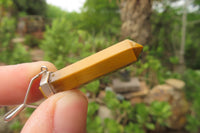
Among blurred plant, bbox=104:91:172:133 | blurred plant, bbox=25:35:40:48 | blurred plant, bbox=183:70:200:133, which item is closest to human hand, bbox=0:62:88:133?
blurred plant, bbox=104:91:172:133

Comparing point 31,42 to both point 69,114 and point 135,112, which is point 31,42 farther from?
point 69,114

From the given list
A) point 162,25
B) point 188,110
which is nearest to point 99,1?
point 162,25

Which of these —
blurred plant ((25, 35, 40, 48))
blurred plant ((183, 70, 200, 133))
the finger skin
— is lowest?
blurred plant ((183, 70, 200, 133))

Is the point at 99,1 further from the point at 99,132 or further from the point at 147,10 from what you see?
the point at 99,132

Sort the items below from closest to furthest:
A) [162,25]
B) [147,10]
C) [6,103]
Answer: [6,103] < [147,10] < [162,25]

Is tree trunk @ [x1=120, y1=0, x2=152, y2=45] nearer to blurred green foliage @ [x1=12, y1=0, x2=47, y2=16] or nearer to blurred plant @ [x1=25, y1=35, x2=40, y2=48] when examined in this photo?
blurred plant @ [x1=25, y1=35, x2=40, y2=48]

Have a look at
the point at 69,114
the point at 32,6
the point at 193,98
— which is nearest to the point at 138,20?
the point at 69,114

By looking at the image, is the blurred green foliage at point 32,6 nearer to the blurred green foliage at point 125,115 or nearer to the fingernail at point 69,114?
the blurred green foliage at point 125,115
